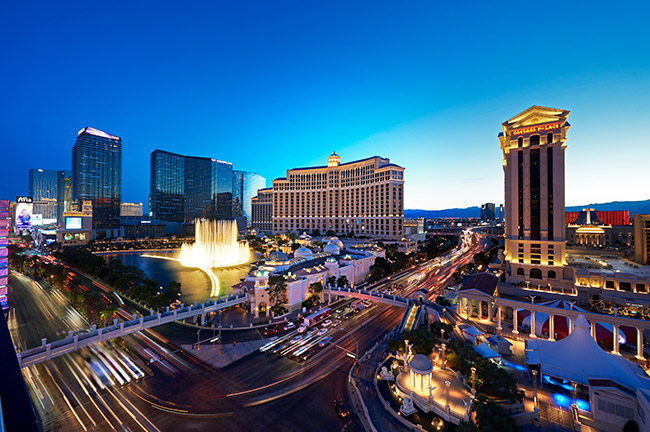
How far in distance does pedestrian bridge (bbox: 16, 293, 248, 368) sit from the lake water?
34.7 ft

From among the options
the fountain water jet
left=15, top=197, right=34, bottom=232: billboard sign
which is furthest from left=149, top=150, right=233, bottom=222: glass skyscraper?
the fountain water jet

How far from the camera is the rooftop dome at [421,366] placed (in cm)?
2535

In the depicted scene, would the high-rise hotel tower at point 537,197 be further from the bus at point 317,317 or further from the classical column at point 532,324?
the bus at point 317,317

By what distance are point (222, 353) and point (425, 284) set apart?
4868 cm

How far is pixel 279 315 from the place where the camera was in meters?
45.2

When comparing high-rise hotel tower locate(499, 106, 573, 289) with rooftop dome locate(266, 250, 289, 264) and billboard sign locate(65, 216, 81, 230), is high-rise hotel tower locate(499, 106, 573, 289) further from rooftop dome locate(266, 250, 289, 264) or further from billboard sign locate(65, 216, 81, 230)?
billboard sign locate(65, 216, 81, 230)

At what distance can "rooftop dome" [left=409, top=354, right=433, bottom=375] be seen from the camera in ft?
83.2

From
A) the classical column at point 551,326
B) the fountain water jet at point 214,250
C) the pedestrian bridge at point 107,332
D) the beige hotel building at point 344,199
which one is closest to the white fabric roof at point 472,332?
the classical column at point 551,326

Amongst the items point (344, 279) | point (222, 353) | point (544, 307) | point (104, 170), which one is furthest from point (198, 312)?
point (104, 170)

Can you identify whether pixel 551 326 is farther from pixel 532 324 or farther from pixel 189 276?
pixel 189 276

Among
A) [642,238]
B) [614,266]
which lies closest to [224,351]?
[614,266]

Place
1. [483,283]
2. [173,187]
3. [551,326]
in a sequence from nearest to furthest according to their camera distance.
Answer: [551,326]
[483,283]
[173,187]

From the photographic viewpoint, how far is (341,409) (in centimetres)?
2388

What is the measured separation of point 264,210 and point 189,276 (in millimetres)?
114517
